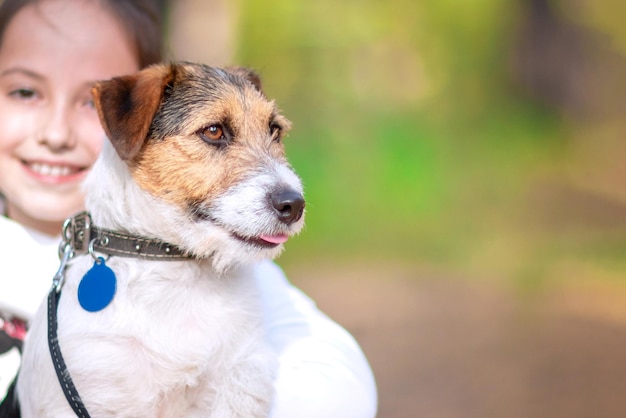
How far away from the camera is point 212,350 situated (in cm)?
239

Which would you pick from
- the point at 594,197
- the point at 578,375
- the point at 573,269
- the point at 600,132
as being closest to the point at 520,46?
the point at 600,132

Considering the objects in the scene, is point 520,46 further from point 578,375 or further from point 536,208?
point 578,375

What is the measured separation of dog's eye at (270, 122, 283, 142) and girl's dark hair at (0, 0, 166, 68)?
101 cm

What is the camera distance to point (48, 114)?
324cm

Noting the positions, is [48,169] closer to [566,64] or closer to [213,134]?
[213,134]

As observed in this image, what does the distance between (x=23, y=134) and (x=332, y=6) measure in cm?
1055

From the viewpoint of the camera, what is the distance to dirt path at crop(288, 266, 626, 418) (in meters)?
6.23

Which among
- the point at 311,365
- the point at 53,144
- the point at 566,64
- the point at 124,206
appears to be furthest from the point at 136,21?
the point at 566,64

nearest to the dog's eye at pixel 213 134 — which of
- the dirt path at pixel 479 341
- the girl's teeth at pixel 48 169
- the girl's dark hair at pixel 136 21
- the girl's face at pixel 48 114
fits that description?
the girl's face at pixel 48 114

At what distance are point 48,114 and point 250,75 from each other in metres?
0.89

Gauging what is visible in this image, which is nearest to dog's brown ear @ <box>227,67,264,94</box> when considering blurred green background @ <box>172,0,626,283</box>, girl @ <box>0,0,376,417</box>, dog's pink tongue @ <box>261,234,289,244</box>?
girl @ <box>0,0,376,417</box>

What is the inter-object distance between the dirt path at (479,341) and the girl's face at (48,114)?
12.0 feet

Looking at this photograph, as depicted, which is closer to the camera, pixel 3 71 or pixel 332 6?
pixel 3 71

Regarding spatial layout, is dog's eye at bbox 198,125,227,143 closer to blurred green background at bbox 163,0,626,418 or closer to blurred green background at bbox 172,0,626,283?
blurred green background at bbox 163,0,626,418
